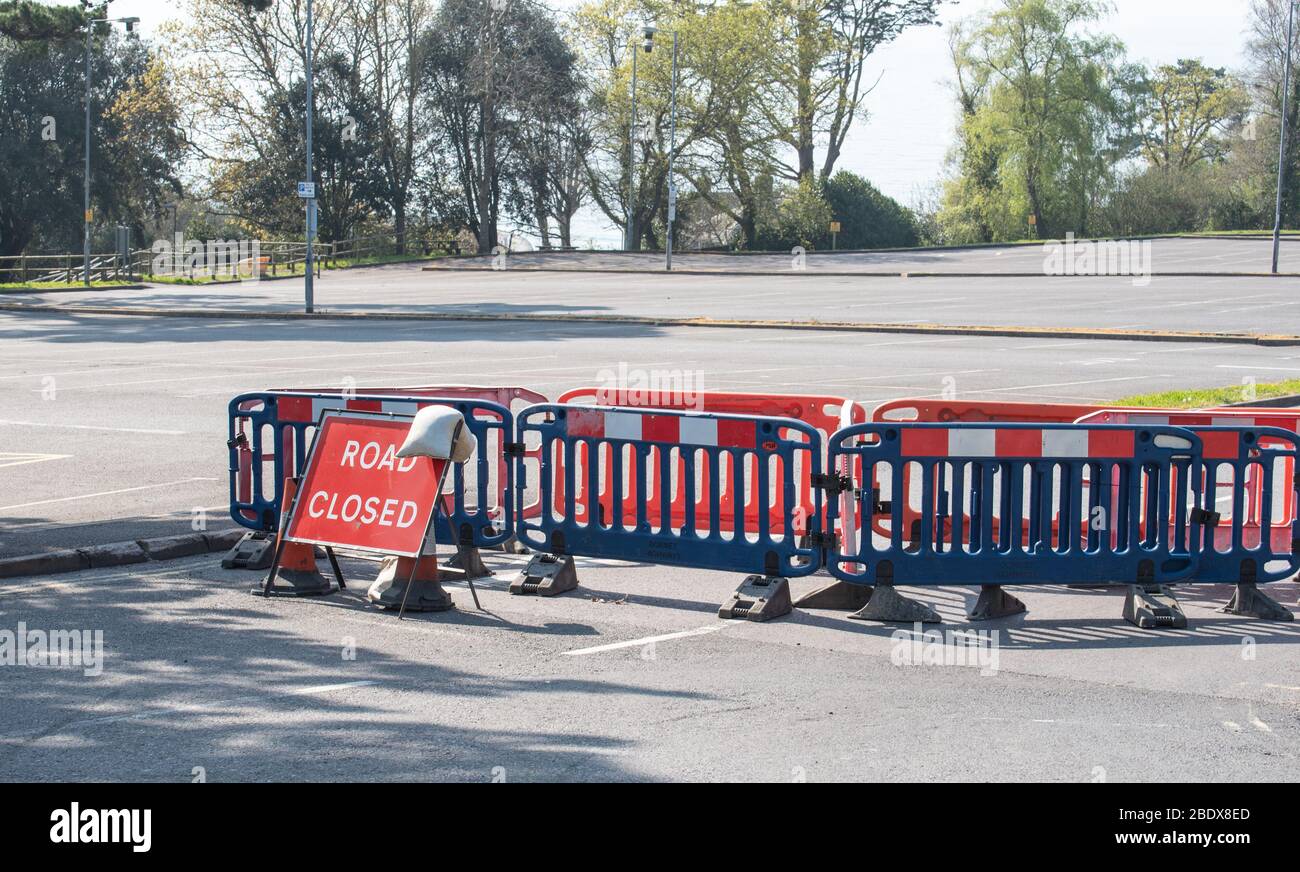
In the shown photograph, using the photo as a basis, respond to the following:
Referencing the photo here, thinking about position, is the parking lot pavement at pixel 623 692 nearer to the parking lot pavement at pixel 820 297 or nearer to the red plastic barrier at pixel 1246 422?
the red plastic barrier at pixel 1246 422

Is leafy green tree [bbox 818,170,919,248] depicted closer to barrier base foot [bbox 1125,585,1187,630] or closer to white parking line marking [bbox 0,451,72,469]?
white parking line marking [bbox 0,451,72,469]

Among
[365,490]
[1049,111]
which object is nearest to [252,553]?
[365,490]

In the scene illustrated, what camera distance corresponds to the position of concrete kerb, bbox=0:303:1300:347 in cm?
2920

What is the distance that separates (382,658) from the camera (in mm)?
7477

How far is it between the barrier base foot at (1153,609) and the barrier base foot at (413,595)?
3.89 meters

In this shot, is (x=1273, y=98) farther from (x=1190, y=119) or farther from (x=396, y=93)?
(x=396, y=93)

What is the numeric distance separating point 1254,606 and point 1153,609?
28.1 inches

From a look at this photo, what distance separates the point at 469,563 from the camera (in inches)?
375

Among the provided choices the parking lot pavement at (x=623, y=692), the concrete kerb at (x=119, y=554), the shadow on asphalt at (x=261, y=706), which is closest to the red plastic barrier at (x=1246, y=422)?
the parking lot pavement at (x=623, y=692)

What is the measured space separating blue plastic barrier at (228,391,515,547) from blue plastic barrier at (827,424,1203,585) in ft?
7.38

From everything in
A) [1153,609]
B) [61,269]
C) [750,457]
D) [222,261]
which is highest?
[222,261]

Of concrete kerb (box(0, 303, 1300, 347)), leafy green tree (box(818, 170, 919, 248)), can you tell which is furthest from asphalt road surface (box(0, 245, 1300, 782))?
leafy green tree (box(818, 170, 919, 248))

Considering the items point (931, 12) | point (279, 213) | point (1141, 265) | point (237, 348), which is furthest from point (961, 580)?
point (931, 12)

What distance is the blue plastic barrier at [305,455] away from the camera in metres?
9.51
